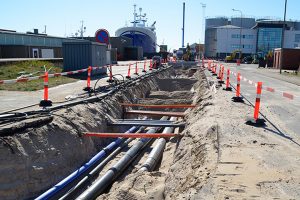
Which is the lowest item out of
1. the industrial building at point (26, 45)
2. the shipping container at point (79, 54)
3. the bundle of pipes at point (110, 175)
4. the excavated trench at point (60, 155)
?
the bundle of pipes at point (110, 175)

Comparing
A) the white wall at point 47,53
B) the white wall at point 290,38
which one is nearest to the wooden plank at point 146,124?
the white wall at point 47,53

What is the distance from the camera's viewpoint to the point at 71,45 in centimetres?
1830

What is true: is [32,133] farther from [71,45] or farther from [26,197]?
[71,45]

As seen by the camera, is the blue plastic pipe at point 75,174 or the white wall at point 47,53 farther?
the white wall at point 47,53

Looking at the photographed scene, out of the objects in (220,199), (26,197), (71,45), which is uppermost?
(71,45)

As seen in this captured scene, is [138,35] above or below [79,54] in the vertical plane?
above

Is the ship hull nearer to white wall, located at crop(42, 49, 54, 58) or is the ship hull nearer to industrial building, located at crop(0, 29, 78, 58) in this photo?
industrial building, located at crop(0, 29, 78, 58)

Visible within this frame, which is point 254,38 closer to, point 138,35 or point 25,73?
point 138,35

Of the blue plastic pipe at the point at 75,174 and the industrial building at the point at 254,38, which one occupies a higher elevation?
the industrial building at the point at 254,38

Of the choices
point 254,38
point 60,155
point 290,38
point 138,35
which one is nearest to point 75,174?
point 60,155

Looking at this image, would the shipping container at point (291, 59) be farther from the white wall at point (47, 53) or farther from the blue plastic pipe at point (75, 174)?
the blue plastic pipe at point (75, 174)

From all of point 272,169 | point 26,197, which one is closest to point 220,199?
point 272,169

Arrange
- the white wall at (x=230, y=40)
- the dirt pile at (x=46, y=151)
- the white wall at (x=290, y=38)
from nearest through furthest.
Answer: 1. the dirt pile at (x=46, y=151)
2. the white wall at (x=290, y=38)
3. the white wall at (x=230, y=40)

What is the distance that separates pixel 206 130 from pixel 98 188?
2649mm
